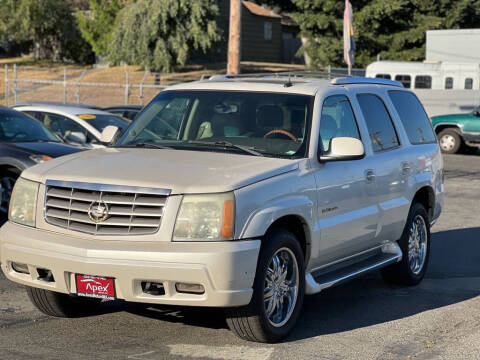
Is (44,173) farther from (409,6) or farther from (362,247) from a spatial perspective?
(409,6)

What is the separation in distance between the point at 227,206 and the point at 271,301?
34.9 inches

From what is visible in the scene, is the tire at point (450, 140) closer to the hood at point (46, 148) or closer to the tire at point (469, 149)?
the tire at point (469, 149)

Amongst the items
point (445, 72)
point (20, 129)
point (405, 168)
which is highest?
point (445, 72)

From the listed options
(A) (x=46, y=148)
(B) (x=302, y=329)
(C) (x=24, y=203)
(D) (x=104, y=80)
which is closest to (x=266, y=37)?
(D) (x=104, y=80)

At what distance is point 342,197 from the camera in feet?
22.9

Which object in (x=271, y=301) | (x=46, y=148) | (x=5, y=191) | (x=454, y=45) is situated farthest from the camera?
(x=454, y=45)

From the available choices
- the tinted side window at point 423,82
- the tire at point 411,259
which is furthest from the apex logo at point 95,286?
the tinted side window at point 423,82

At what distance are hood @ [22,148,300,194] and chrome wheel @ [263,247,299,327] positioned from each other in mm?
607

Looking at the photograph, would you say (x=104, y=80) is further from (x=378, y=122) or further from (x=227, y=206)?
(x=227, y=206)

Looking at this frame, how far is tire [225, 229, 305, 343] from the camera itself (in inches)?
233

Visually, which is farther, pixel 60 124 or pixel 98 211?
pixel 60 124

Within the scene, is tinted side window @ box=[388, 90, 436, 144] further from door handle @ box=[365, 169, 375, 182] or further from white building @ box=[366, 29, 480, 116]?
white building @ box=[366, 29, 480, 116]

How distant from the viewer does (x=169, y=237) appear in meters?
5.70

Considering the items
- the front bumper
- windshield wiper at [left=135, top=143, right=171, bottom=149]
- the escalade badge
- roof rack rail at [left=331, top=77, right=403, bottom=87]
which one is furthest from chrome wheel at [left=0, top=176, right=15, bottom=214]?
the escalade badge
